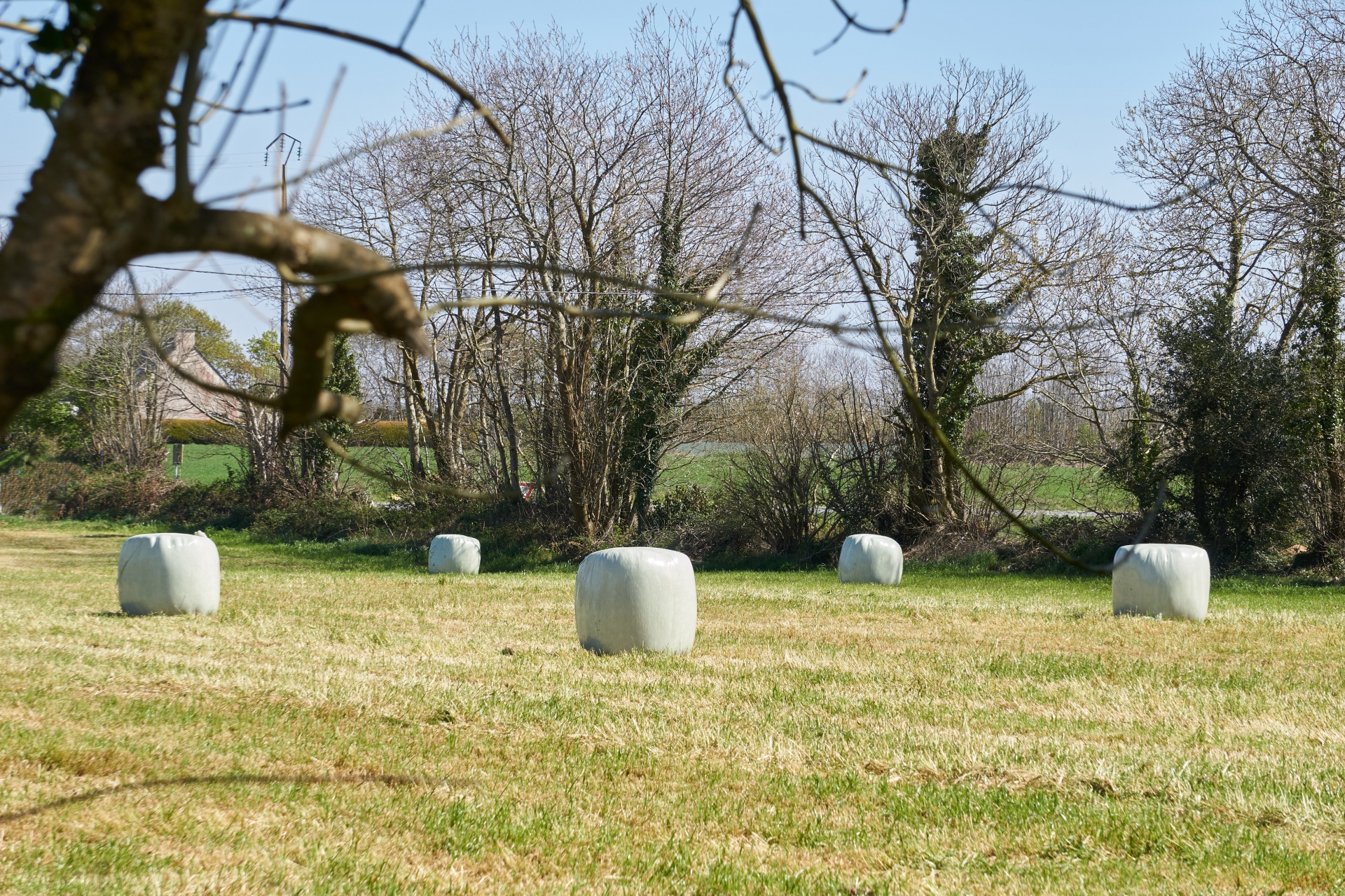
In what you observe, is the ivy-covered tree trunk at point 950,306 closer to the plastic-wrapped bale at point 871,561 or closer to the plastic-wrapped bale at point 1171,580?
the plastic-wrapped bale at point 871,561

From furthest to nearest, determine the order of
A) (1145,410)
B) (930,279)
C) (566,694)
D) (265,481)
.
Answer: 1. (265,481)
2. (930,279)
3. (1145,410)
4. (566,694)

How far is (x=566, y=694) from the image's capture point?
273 inches

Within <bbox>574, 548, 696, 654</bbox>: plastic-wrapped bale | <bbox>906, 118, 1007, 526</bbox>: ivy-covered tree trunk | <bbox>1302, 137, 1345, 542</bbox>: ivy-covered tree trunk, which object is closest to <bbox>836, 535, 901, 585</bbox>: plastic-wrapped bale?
<bbox>906, 118, 1007, 526</bbox>: ivy-covered tree trunk

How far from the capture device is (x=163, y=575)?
34.4 feet

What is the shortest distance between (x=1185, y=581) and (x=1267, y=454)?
21.2ft

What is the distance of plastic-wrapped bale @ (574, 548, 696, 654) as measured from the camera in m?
8.56

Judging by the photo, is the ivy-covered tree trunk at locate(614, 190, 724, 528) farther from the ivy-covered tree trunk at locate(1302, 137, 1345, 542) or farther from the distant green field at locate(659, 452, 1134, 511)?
Answer: the ivy-covered tree trunk at locate(1302, 137, 1345, 542)

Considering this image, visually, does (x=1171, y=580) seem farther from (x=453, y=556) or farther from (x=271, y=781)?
(x=453, y=556)

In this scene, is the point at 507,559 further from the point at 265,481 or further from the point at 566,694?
the point at 566,694

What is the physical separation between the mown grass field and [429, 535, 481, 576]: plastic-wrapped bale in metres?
7.06

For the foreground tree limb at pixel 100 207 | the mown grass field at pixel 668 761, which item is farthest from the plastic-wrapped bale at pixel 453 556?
the foreground tree limb at pixel 100 207

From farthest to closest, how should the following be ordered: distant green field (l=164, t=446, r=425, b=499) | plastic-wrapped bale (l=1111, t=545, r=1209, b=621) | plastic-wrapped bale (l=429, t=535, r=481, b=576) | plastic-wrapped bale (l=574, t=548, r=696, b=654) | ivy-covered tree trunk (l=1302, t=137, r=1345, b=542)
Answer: distant green field (l=164, t=446, r=425, b=499) < plastic-wrapped bale (l=429, t=535, r=481, b=576) < ivy-covered tree trunk (l=1302, t=137, r=1345, b=542) < plastic-wrapped bale (l=1111, t=545, r=1209, b=621) < plastic-wrapped bale (l=574, t=548, r=696, b=654)

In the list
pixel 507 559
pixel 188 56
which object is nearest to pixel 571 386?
pixel 507 559

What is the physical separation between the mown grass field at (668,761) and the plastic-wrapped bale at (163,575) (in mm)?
619
